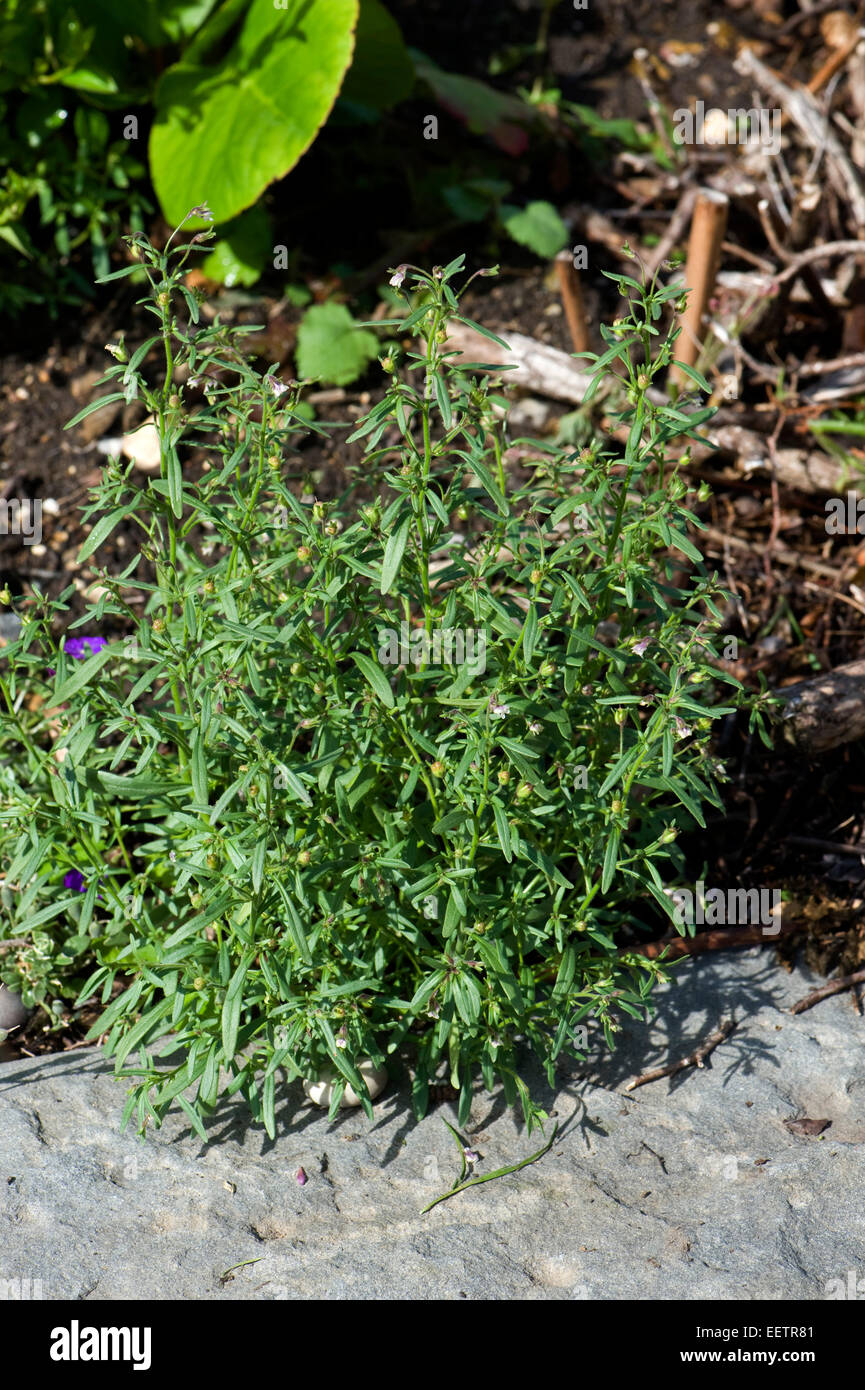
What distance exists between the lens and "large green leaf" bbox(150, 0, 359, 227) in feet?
13.1

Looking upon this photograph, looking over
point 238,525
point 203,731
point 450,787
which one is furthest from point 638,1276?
point 238,525

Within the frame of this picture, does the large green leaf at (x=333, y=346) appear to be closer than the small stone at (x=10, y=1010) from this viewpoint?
No

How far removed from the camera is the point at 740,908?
3.07 m

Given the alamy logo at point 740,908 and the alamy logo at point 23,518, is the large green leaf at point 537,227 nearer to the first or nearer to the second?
the alamy logo at point 23,518

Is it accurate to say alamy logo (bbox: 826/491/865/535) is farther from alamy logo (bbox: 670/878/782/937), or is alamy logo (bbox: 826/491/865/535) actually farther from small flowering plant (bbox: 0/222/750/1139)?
small flowering plant (bbox: 0/222/750/1139)

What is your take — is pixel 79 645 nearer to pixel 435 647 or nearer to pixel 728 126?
pixel 435 647

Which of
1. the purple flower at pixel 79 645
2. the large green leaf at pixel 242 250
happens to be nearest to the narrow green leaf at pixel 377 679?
the purple flower at pixel 79 645

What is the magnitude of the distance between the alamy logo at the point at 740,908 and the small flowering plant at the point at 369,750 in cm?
43

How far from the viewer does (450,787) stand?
2238 mm

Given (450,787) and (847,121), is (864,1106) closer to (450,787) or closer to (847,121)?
(450,787)

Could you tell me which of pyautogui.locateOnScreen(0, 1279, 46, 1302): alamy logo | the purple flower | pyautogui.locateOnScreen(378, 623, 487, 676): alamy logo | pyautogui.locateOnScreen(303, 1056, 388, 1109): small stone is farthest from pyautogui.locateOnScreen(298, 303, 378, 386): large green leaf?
pyautogui.locateOnScreen(0, 1279, 46, 1302): alamy logo

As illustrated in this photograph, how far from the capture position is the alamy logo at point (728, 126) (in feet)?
16.8

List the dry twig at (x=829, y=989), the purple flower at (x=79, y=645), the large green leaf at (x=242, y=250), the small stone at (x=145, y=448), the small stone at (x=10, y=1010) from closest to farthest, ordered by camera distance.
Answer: the dry twig at (x=829, y=989) → the small stone at (x=10, y=1010) → the purple flower at (x=79, y=645) → the small stone at (x=145, y=448) → the large green leaf at (x=242, y=250)

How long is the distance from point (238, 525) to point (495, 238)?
3014mm
